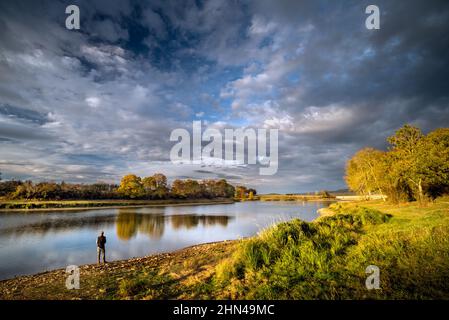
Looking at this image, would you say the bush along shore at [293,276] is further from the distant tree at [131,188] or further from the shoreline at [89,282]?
the distant tree at [131,188]

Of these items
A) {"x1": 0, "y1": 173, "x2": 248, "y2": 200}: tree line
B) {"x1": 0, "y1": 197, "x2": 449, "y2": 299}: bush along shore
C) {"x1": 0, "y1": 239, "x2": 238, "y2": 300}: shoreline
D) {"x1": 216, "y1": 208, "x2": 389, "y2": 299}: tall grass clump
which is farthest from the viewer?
{"x1": 0, "y1": 173, "x2": 248, "y2": 200}: tree line

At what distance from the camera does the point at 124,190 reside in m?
81.4

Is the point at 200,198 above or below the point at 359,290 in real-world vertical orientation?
below

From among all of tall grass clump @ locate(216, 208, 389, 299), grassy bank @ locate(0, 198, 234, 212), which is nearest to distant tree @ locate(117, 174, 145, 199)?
grassy bank @ locate(0, 198, 234, 212)

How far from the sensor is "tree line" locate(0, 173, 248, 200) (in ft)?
201

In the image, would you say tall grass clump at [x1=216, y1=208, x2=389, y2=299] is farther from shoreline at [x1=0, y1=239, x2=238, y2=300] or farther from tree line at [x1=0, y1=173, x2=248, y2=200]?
tree line at [x1=0, y1=173, x2=248, y2=200]

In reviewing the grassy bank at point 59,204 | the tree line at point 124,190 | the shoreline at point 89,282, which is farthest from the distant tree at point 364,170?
the tree line at point 124,190

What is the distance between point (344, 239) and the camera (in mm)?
9805

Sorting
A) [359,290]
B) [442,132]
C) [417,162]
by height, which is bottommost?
[359,290]

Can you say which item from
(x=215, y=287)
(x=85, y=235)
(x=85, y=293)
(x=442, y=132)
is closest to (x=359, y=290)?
(x=215, y=287)

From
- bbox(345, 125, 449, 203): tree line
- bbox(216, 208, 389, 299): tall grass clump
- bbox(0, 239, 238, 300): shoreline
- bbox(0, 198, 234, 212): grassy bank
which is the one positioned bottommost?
bbox(0, 198, 234, 212): grassy bank
